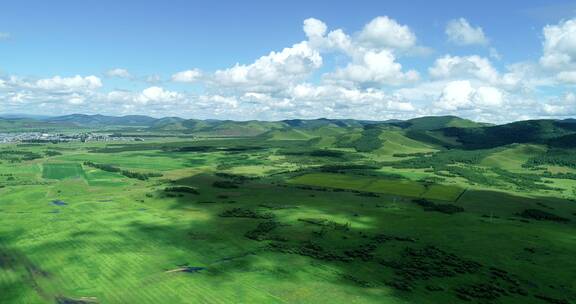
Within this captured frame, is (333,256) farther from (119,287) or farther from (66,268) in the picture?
(66,268)

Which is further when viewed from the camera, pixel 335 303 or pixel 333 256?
pixel 333 256

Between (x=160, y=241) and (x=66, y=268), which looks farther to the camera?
(x=160, y=241)

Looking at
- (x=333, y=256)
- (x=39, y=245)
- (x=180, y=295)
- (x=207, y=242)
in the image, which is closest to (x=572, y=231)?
(x=333, y=256)

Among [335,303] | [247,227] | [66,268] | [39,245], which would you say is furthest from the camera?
[247,227]

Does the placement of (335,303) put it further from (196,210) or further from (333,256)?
(196,210)

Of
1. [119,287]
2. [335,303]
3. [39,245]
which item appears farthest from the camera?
[39,245]

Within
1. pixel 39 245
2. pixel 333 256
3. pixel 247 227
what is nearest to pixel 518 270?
pixel 333 256

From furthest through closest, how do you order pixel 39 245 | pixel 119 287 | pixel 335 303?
1. pixel 39 245
2. pixel 119 287
3. pixel 335 303

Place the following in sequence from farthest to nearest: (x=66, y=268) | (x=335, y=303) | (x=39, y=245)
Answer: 1. (x=39, y=245)
2. (x=66, y=268)
3. (x=335, y=303)
